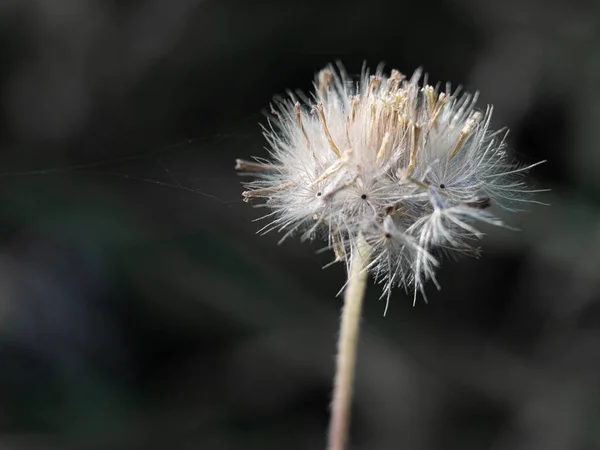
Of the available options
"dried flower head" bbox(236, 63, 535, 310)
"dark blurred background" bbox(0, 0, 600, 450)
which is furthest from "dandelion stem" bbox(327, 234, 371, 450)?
"dark blurred background" bbox(0, 0, 600, 450)

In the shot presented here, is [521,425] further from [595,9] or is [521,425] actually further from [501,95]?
[595,9]

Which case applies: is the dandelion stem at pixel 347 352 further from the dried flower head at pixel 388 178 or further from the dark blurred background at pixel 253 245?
the dark blurred background at pixel 253 245

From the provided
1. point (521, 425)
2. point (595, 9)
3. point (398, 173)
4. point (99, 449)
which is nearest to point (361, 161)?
point (398, 173)

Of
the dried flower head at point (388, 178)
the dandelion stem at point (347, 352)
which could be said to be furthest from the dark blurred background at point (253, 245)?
the dandelion stem at point (347, 352)

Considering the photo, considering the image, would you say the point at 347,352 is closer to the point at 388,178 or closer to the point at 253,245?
the point at 388,178

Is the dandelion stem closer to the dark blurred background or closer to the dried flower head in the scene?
the dried flower head
